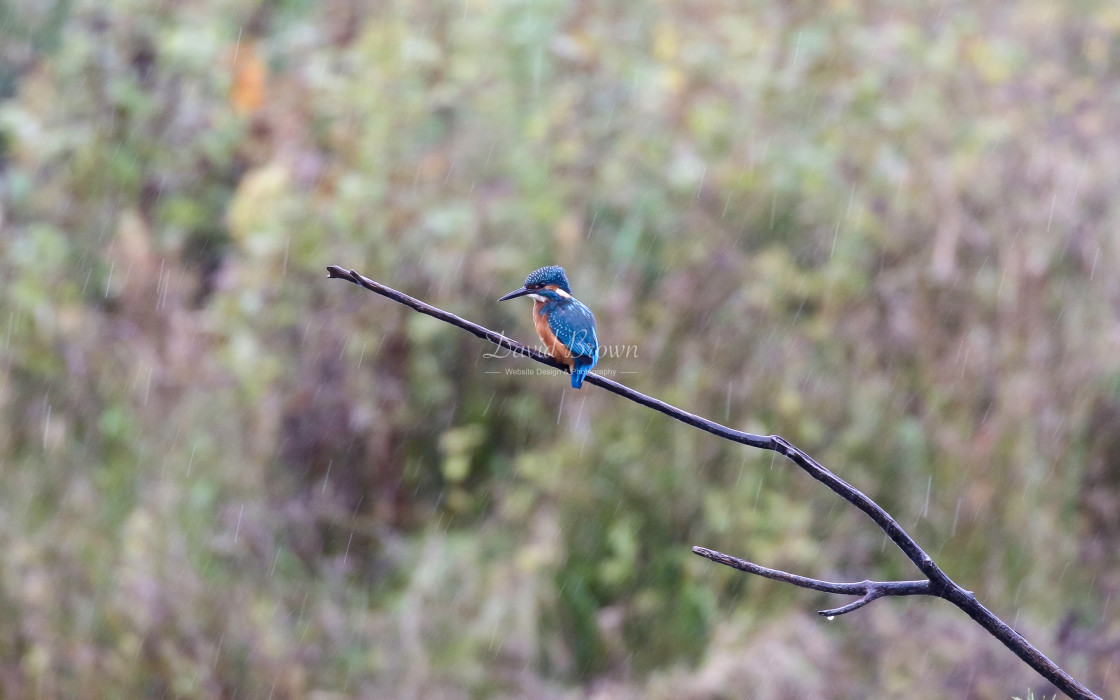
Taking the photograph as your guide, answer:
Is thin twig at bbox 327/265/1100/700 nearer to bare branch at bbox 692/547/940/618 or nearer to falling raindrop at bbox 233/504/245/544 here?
bare branch at bbox 692/547/940/618

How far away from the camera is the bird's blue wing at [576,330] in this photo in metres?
1.82

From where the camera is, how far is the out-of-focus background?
9.85ft

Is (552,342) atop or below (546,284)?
below

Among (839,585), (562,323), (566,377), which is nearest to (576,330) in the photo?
(562,323)

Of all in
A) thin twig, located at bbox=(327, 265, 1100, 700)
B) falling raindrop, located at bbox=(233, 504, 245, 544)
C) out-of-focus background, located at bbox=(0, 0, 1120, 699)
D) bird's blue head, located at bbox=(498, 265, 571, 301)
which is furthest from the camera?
falling raindrop, located at bbox=(233, 504, 245, 544)

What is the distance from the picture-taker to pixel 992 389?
124 inches

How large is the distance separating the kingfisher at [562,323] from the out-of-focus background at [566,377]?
4.28 ft

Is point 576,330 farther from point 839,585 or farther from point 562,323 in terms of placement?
point 839,585

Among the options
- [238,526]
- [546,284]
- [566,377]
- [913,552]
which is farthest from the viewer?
[566,377]

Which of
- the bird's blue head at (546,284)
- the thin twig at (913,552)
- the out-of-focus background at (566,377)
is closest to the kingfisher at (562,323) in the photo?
the bird's blue head at (546,284)

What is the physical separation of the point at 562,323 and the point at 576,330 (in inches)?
1.4

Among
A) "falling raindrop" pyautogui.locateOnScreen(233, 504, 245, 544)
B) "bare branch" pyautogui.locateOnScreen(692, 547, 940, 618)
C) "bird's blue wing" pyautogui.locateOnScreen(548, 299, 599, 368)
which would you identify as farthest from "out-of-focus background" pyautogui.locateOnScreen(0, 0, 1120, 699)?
"bare branch" pyautogui.locateOnScreen(692, 547, 940, 618)

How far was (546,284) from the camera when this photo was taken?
1817 mm

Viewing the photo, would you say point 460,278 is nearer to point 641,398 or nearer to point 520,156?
point 520,156
